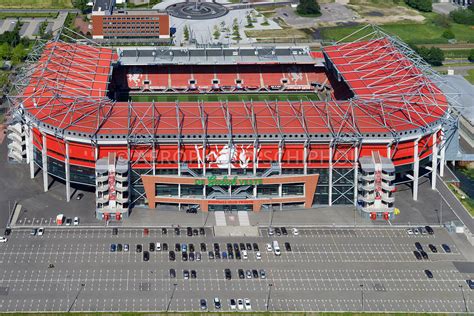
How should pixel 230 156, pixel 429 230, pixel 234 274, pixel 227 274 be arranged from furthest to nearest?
pixel 230 156 → pixel 429 230 → pixel 234 274 → pixel 227 274

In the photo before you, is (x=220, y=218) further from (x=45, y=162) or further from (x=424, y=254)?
(x=424, y=254)

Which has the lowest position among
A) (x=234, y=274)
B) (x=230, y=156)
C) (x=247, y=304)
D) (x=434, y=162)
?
(x=234, y=274)

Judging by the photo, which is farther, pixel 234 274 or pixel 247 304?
pixel 234 274

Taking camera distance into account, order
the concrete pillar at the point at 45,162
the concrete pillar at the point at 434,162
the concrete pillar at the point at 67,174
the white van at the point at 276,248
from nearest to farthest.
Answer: the white van at the point at 276,248
the concrete pillar at the point at 67,174
the concrete pillar at the point at 45,162
the concrete pillar at the point at 434,162

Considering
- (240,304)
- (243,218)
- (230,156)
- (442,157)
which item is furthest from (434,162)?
(240,304)

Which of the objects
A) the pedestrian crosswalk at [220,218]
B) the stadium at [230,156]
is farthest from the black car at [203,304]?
the stadium at [230,156]

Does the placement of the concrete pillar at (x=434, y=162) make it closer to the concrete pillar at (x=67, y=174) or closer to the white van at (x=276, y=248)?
the white van at (x=276, y=248)

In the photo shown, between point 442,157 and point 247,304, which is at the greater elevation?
point 442,157
